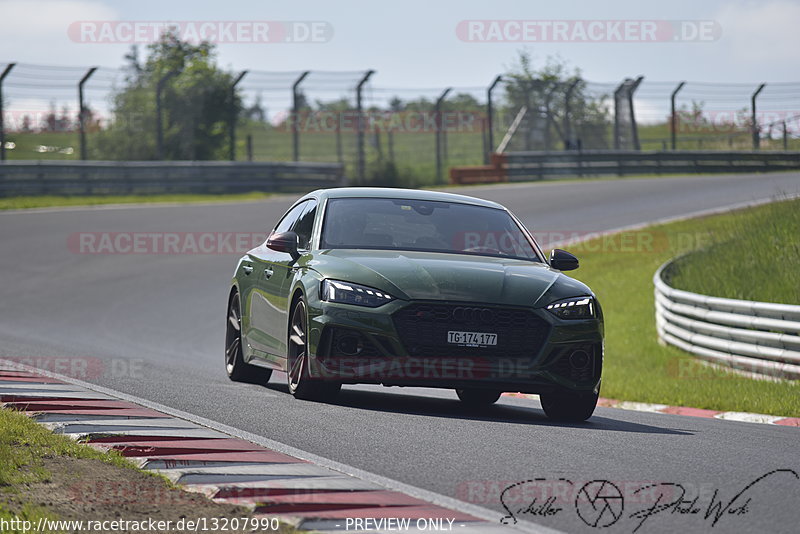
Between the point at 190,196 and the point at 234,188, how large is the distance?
1.35m

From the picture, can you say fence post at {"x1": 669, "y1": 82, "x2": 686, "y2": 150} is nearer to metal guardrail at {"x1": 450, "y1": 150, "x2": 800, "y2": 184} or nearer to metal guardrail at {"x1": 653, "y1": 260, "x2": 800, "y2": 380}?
metal guardrail at {"x1": 450, "y1": 150, "x2": 800, "y2": 184}

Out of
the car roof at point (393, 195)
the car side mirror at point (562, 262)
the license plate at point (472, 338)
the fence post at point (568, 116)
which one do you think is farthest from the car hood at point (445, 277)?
the fence post at point (568, 116)

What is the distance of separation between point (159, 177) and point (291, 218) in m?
20.9

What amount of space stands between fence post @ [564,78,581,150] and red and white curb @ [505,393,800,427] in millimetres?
25379

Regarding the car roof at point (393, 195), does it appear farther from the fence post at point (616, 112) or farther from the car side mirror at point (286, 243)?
the fence post at point (616, 112)

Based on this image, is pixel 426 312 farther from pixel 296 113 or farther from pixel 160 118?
pixel 296 113

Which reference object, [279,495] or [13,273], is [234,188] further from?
[279,495]

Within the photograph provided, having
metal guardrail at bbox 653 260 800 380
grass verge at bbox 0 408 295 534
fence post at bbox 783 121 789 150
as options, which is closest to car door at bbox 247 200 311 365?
grass verge at bbox 0 408 295 534

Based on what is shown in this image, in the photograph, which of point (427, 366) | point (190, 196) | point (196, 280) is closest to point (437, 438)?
point (427, 366)

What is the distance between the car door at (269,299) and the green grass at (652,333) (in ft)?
14.2

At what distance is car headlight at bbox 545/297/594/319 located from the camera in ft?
27.3

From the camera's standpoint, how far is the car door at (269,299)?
9336mm

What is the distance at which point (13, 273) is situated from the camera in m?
21.0
